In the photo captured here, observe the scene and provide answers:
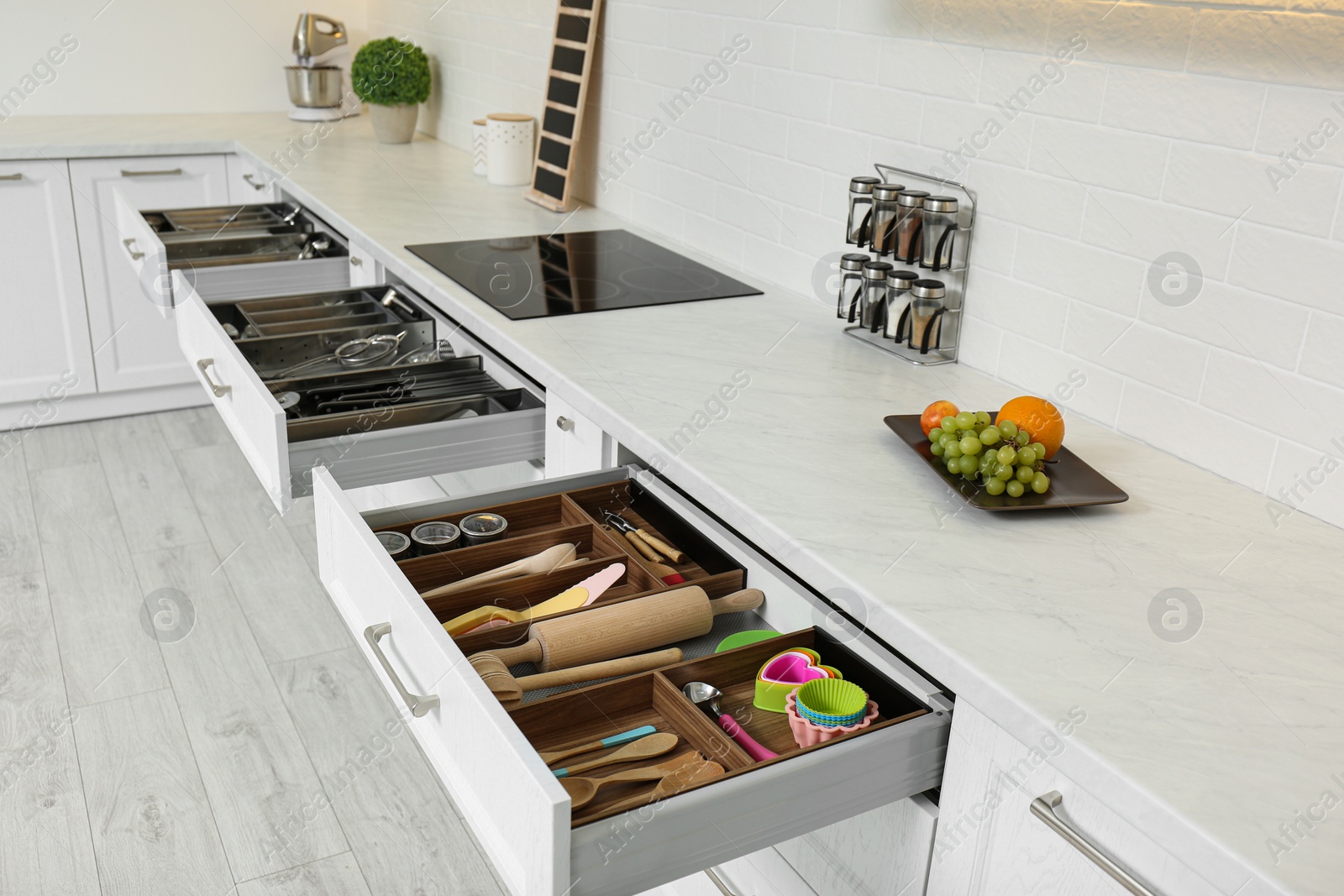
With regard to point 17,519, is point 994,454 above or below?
above

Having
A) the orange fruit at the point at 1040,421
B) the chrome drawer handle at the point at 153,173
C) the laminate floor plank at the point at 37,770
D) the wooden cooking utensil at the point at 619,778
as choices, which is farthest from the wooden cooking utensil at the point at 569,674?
the chrome drawer handle at the point at 153,173

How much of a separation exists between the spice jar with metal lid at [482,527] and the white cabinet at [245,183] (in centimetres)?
240

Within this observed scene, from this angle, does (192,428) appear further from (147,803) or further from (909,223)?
(909,223)

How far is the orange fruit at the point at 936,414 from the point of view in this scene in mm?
1328

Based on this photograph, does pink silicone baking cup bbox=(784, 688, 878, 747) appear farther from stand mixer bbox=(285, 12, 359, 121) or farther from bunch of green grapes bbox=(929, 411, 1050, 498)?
stand mixer bbox=(285, 12, 359, 121)

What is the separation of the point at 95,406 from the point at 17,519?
799 mm

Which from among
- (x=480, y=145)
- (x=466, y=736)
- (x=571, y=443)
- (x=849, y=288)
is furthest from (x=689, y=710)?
(x=480, y=145)

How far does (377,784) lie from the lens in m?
2.12

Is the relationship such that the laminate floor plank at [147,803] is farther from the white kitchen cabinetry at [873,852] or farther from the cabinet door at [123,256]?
the cabinet door at [123,256]

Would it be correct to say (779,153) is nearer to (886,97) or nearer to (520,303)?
(886,97)

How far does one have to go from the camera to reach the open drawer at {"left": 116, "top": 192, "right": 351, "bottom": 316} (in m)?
2.40

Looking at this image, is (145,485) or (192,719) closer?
(192,719)

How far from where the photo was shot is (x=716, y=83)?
2.25 metres

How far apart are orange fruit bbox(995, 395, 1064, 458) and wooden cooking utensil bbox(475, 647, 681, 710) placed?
489 millimetres
